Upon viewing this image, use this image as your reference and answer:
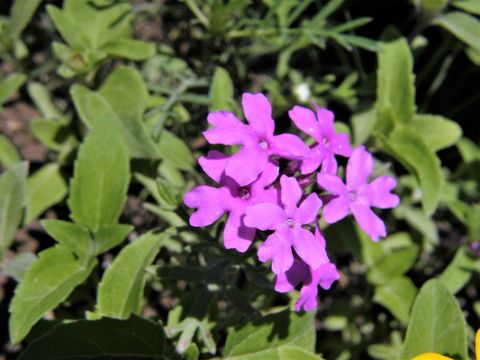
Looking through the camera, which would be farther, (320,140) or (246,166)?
(320,140)

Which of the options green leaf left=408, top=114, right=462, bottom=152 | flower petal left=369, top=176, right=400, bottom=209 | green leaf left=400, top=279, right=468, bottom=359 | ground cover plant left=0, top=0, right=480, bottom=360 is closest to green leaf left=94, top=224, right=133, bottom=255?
ground cover plant left=0, top=0, right=480, bottom=360

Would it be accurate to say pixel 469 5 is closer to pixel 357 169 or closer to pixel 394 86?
pixel 394 86

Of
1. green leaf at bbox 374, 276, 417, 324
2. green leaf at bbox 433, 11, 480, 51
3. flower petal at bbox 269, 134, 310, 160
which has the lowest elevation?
green leaf at bbox 374, 276, 417, 324

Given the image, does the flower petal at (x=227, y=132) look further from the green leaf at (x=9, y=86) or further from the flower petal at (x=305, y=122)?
the green leaf at (x=9, y=86)

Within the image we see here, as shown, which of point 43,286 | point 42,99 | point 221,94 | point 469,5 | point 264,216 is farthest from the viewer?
point 42,99

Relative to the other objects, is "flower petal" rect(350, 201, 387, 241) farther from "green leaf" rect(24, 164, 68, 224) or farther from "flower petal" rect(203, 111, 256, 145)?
"green leaf" rect(24, 164, 68, 224)

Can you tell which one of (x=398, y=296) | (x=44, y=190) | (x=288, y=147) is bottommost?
(x=398, y=296)

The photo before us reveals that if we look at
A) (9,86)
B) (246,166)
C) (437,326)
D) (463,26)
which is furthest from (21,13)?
(437,326)
